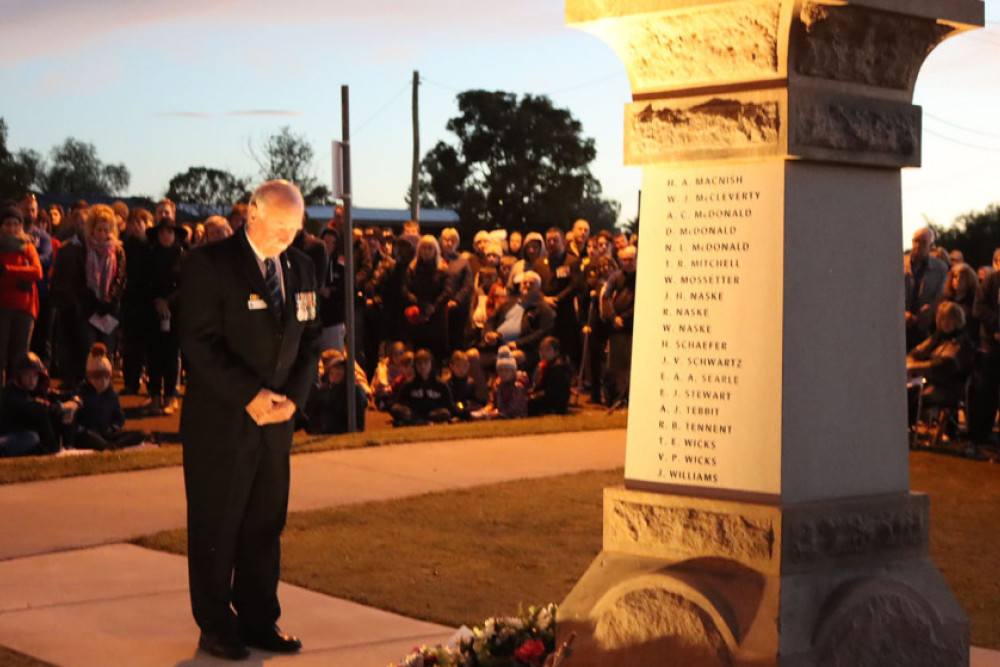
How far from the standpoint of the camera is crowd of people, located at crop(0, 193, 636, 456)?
13281mm

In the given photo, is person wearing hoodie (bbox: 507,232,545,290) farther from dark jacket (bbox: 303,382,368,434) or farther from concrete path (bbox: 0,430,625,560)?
concrete path (bbox: 0,430,625,560)

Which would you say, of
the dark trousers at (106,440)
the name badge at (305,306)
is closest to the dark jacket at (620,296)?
the dark trousers at (106,440)

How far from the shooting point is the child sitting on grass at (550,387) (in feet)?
53.3

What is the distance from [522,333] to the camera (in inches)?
685

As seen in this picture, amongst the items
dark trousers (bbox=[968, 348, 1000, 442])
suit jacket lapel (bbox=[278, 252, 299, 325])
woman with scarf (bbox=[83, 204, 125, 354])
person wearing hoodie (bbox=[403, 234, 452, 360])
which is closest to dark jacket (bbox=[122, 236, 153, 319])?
woman with scarf (bbox=[83, 204, 125, 354])

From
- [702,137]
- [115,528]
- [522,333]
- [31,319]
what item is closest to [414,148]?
[522,333]

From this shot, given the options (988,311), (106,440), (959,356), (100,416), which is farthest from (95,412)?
(988,311)

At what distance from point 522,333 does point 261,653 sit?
10878 mm

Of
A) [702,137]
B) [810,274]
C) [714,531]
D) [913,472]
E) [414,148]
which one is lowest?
[913,472]

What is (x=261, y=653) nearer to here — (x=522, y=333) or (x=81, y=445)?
(x=81, y=445)

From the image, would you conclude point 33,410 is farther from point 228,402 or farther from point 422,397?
point 228,402

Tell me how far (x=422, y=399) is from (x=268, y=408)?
916 cm

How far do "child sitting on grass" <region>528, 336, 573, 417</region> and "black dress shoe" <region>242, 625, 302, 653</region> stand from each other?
31.6 ft

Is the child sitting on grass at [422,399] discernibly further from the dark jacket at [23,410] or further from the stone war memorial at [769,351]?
the stone war memorial at [769,351]
